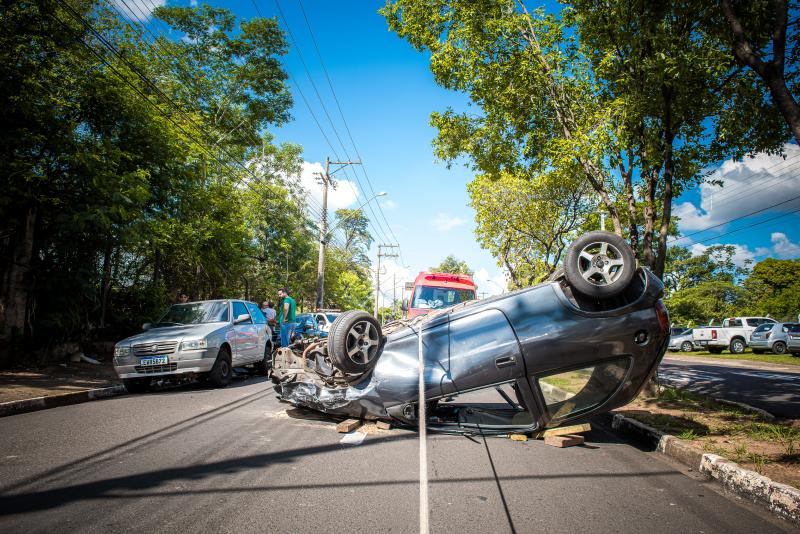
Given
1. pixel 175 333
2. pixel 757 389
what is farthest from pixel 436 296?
pixel 757 389

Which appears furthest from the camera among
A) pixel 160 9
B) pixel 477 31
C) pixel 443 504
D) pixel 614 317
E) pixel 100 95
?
pixel 160 9

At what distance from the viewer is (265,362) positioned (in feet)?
33.9

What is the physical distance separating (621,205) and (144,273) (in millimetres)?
16185

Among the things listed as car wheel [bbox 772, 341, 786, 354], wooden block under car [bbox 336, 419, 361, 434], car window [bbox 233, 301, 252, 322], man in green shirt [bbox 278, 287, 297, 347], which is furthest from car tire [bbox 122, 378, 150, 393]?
car wheel [bbox 772, 341, 786, 354]

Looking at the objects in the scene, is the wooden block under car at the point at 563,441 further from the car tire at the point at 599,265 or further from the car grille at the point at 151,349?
the car grille at the point at 151,349

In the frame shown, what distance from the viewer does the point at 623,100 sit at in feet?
23.6

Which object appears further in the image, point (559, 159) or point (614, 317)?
point (559, 159)

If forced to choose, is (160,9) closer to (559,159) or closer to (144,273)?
(144,273)

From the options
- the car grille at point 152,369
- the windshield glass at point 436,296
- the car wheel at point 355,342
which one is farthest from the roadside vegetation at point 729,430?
the car grille at point 152,369

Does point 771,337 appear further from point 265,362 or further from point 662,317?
point 265,362

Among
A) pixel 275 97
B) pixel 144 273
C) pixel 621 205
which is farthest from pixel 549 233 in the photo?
pixel 144 273

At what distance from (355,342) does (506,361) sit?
1.67 meters

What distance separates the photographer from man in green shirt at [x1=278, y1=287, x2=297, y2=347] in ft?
33.6

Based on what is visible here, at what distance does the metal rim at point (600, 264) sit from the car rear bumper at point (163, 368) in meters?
6.39
